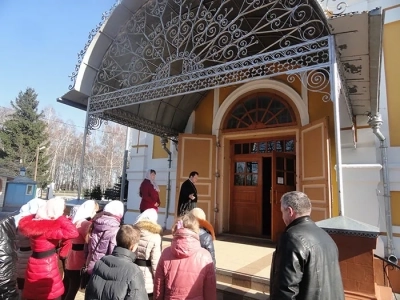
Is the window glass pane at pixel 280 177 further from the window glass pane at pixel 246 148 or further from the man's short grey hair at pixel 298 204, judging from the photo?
the man's short grey hair at pixel 298 204

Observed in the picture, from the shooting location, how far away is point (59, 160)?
37.6m

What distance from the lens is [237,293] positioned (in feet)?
10.7

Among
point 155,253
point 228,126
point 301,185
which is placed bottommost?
point 155,253

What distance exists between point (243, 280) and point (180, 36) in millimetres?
4342

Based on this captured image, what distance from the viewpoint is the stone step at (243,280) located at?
128 inches

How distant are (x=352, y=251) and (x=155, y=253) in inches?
74.4

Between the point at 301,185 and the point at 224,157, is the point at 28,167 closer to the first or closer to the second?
the point at 224,157

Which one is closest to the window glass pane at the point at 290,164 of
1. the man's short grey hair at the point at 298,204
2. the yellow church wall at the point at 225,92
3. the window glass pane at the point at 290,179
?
the window glass pane at the point at 290,179

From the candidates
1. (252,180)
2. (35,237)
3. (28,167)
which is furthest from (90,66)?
(28,167)

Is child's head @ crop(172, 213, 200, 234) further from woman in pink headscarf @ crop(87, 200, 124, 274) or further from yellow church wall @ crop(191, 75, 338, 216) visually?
yellow church wall @ crop(191, 75, 338, 216)

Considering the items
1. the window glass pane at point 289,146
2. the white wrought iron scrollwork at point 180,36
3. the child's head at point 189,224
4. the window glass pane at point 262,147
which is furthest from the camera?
the window glass pane at point 262,147

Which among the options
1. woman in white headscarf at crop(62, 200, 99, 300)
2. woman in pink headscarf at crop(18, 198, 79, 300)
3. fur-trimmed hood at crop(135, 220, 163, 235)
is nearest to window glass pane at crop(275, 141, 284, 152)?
fur-trimmed hood at crop(135, 220, 163, 235)

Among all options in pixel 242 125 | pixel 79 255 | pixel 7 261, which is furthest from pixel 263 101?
pixel 7 261

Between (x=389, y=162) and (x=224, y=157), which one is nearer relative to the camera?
(x=389, y=162)
